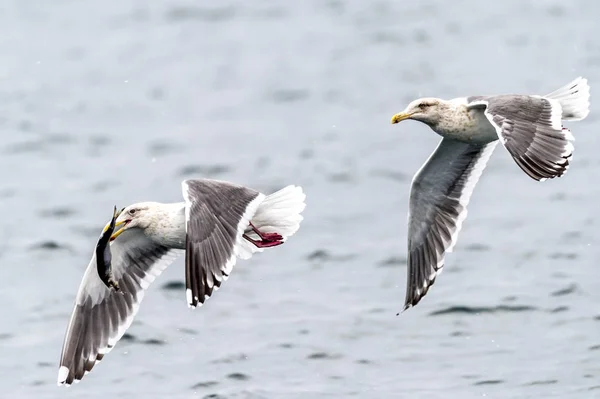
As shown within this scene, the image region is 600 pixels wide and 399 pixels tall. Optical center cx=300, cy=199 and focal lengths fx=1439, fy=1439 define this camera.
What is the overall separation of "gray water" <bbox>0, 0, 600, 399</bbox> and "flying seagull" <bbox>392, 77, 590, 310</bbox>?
146 centimetres

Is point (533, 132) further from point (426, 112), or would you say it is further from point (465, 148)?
point (465, 148)

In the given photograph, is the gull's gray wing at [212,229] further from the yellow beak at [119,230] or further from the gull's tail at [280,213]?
the yellow beak at [119,230]

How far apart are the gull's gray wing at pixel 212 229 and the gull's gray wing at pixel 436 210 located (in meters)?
1.88

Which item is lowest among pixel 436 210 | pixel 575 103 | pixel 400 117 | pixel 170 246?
pixel 436 210

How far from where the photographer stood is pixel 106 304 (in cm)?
1174

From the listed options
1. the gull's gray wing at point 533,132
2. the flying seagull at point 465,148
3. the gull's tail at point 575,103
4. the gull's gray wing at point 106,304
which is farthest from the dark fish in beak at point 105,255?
the gull's tail at point 575,103

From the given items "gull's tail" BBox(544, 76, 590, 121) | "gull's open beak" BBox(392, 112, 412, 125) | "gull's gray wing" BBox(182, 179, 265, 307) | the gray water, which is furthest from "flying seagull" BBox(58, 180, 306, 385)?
"gull's tail" BBox(544, 76, 590, 121)

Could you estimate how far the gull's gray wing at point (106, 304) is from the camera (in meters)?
11.6

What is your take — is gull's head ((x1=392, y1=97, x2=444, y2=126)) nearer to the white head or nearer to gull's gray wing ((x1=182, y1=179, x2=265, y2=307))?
gull's gray wing ((x1=182, y1=179, x2=265, y2=307))

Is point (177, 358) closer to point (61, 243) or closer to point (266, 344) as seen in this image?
point (266, 344)

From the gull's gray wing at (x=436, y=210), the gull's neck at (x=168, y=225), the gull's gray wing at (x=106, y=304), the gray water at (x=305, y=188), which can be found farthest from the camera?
the gray water at (x=305, y=188)

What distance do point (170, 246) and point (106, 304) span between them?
2.85 feet

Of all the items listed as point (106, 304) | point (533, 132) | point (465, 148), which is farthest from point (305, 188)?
point (533, 132)

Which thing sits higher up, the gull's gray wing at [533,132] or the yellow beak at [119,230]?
the gull's gray wing at [533,132]
